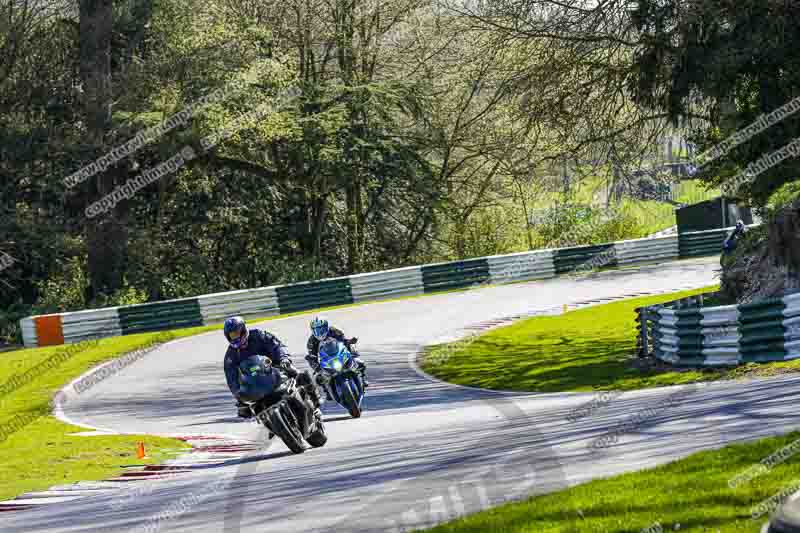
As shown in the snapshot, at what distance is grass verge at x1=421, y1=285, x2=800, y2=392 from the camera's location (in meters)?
20.3

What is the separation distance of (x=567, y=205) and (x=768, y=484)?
1533 inches

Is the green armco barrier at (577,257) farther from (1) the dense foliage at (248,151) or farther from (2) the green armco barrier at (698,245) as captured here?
(2) the green armco barrier at (698,245)

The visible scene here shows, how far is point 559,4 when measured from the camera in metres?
26.2

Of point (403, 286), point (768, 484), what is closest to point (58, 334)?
point (403, 286)

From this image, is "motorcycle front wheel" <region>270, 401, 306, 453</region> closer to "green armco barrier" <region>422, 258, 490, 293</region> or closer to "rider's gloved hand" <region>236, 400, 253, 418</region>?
"rider's gloved hand" <region>236, 400, 253, 418</region>

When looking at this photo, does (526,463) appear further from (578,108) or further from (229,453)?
(578,108)

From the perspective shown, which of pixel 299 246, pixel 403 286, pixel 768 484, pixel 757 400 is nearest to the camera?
pixel 768 484

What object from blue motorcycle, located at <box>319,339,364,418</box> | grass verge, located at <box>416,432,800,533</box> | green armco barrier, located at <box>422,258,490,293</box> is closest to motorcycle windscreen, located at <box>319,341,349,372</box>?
blue motorcycle, located at <box>319,339,364,418</box>

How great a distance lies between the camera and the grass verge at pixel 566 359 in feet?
66.8

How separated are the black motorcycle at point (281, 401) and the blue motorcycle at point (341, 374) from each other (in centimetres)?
239

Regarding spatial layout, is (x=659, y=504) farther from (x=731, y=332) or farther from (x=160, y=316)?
(x=160, y=316)

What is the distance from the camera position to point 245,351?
14039 millimetres

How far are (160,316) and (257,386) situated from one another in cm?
2099

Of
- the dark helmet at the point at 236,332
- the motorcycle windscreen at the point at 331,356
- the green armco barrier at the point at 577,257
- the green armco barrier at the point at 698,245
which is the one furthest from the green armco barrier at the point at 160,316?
the dark helmet at the point at 236,332
